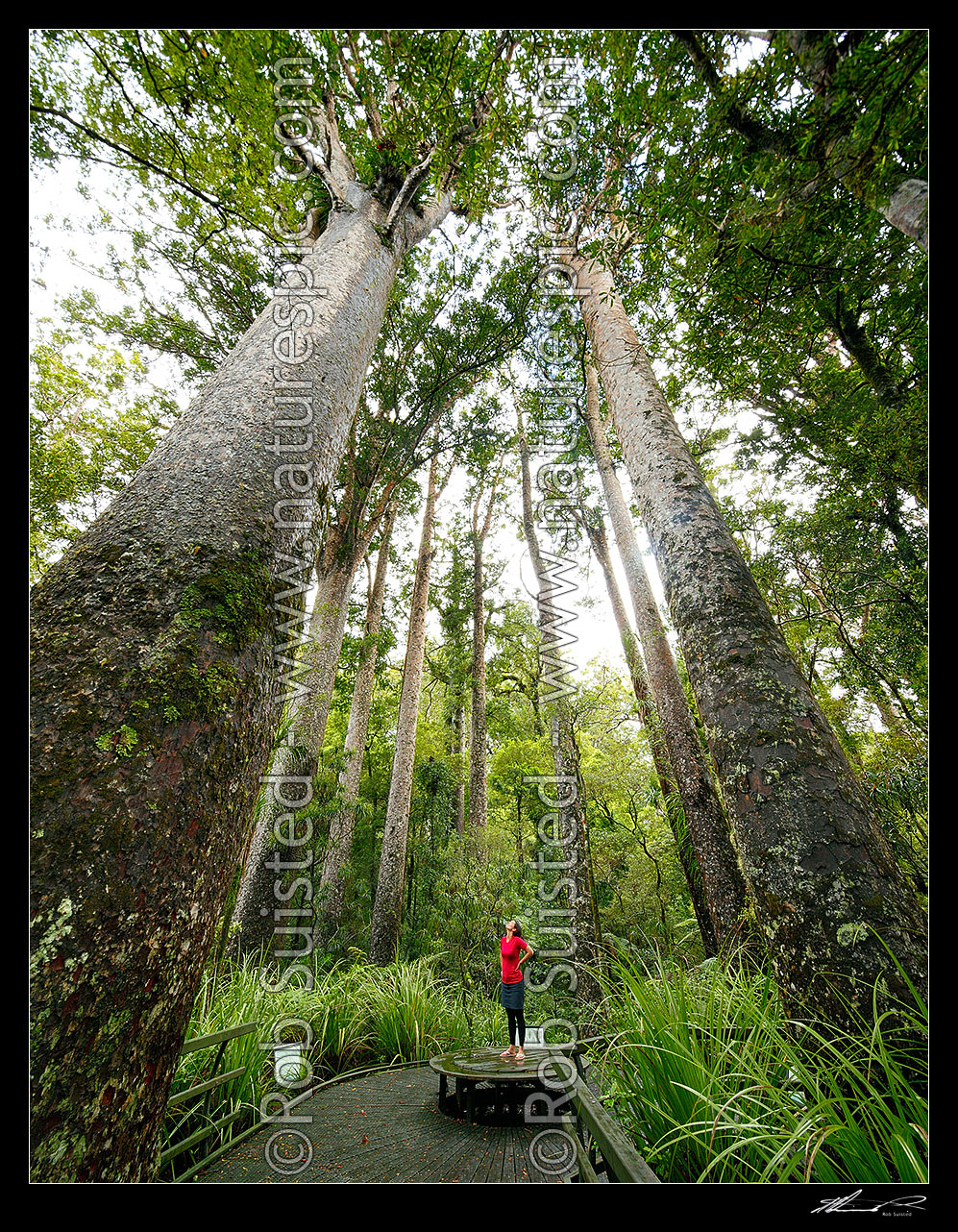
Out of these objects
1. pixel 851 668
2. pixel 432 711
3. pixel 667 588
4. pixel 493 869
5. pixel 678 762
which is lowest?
pixel 493 869

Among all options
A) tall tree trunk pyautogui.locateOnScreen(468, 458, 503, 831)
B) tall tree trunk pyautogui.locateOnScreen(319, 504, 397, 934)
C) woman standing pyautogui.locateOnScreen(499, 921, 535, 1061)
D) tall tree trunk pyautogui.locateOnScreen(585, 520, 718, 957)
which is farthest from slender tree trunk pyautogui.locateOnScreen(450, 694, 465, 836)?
woman standing pyautogui.locateOnScreen(499, 921, 535, 1061)

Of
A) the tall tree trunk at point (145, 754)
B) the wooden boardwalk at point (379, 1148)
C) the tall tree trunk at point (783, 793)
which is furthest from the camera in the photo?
the wooden boardwalk at point (379, 1148)

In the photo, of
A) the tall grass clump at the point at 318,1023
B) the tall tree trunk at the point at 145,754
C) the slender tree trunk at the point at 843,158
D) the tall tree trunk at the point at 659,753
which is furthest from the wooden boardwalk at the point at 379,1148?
the slender tree trunk at the point at 843,158

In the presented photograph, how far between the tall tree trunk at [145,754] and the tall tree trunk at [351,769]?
6462 millimetres

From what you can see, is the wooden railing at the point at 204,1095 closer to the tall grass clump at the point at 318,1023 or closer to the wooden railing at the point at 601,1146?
the tall grass clump at the point at 318,1023

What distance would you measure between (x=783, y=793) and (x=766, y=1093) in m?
0.90

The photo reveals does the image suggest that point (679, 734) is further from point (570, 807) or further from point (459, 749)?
point (459, 749)

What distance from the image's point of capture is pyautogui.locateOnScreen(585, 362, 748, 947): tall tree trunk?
3.94 metres

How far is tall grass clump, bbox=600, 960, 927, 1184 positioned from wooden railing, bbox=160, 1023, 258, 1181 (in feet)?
6.18

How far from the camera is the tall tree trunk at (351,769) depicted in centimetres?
704

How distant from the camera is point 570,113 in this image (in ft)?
13.0
